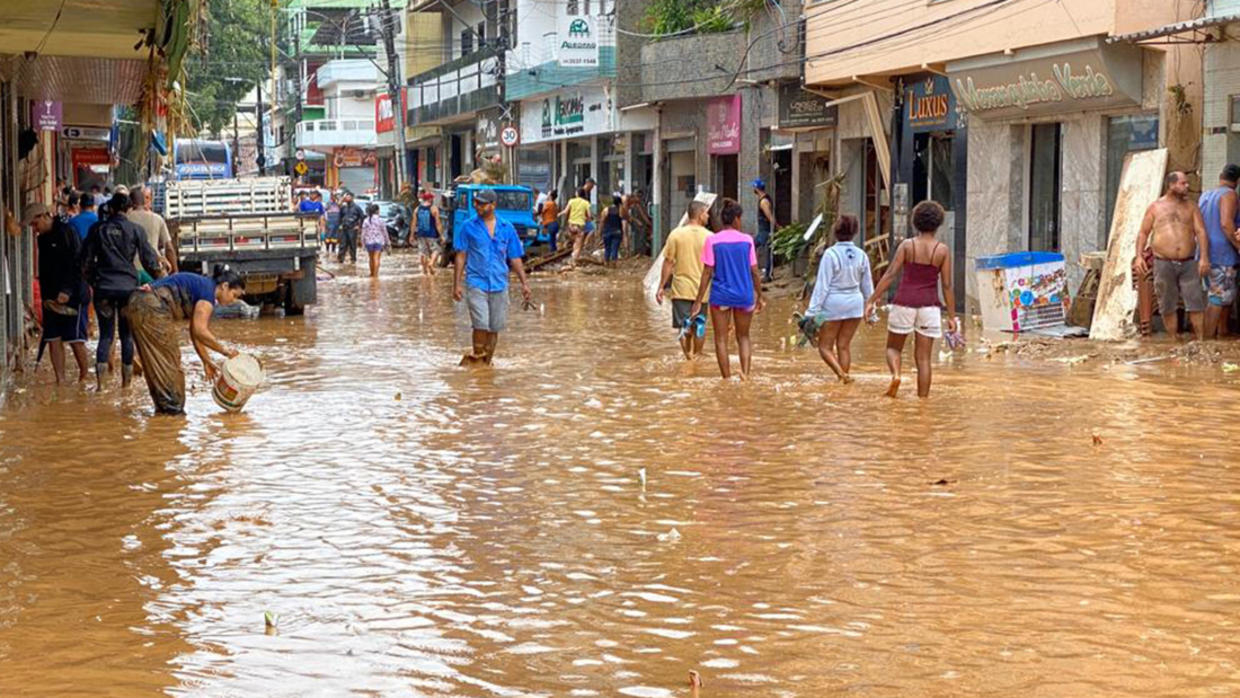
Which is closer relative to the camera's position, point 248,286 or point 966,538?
point 966,538

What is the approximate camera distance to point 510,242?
15.9 metres

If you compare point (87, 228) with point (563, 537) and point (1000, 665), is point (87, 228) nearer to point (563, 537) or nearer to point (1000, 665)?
point (563, 537)

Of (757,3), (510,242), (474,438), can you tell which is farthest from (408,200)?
(474,438)

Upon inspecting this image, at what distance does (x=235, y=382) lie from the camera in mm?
12375

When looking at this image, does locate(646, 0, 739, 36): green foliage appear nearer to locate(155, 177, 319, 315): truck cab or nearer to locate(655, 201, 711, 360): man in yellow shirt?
locate(155, 177, 319, 315): truck cab

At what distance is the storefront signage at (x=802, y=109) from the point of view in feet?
97.3

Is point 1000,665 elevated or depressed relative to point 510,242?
depressed

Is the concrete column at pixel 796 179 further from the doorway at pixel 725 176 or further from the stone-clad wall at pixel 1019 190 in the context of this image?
the stone-clad wall at pixel 1019 190

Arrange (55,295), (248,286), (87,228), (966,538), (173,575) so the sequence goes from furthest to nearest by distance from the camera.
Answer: (248,286), (87,228), (55,295), (966,538), (173,575)

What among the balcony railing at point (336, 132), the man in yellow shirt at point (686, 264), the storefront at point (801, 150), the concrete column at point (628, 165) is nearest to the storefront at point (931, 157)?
the storefront at point (801, 150)

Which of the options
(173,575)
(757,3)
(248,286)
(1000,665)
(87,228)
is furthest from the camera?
(757,3)

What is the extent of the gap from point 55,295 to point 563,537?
8114mm

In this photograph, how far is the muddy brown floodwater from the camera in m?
5.68

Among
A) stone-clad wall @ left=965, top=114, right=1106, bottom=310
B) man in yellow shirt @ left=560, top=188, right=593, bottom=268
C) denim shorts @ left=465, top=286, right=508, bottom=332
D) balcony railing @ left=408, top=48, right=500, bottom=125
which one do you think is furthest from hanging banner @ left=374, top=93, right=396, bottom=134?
denim shorts @ left=465, top=286, right=508, bottom=332
